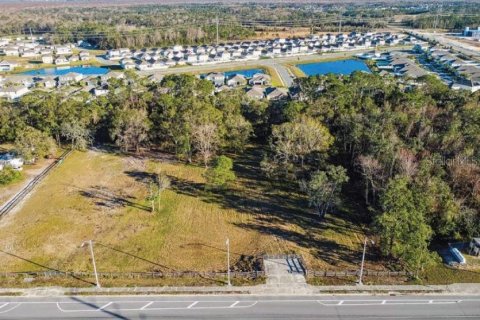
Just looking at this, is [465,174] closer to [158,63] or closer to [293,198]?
[293,198]

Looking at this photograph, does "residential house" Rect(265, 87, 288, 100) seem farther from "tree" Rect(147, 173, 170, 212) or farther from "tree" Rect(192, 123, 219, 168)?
"tree" Rect(147, 173, 170, 212)

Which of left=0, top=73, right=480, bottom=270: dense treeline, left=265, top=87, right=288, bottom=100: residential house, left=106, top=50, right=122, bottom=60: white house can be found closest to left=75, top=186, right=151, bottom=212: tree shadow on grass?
left=0, top=73, right=480, bottom=270: dense treeline

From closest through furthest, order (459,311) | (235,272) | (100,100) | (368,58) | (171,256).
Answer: (459,311) → (235,272) → (171,256) → (100,100) → (368,58)

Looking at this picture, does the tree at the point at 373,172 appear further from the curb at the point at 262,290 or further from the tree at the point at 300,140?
the curb at the point at 262,290

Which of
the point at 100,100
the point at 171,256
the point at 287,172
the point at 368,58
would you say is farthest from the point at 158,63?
the point at 171,256

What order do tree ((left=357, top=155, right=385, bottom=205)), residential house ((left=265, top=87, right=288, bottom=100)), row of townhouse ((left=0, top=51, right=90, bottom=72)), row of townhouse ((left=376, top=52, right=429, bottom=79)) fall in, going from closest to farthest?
tree ((left=357, top=155, right=385, bottom=205)), residential house ((left=265, top=87, right=288, bottom=100)), row of townhouse ((left=376, top=52, right=429, bottom=79)), row of townhouse ((left=0, top=51, right=90, bottom=72))

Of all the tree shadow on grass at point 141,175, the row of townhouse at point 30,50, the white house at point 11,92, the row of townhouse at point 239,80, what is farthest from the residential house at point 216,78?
the row of townhouse at point 30,50
